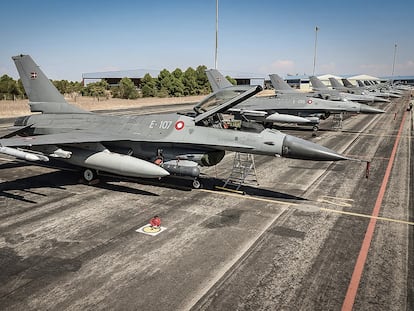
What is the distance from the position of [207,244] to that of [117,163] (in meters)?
5.00

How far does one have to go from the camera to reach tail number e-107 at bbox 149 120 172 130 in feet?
39.8

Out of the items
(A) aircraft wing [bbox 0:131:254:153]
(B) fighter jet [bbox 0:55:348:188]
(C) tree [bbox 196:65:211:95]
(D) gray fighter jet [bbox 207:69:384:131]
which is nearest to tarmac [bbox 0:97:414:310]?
(B) fighter jet [bbox 0:55:348:188]

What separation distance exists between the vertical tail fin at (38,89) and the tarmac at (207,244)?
132 inches

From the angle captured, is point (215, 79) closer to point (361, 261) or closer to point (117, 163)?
point (117, 163)

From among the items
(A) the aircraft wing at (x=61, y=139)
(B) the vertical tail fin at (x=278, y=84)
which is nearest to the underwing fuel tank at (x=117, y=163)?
(A) the aircraft wing at (x=61, y=139)

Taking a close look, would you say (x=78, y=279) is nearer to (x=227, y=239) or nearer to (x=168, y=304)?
(x=168, y=304)

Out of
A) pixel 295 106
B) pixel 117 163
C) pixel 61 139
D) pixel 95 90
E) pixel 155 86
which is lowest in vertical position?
pixel 117 163

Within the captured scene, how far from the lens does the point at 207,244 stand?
765cm

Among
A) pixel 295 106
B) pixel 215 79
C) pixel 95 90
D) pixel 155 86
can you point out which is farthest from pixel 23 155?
pixel 155 86

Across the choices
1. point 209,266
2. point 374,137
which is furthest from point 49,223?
point 374,137

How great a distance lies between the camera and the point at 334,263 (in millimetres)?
6863

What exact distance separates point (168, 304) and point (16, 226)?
5.42 meters

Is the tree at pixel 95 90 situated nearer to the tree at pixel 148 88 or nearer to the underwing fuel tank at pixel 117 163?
the tree at pixel 148 88

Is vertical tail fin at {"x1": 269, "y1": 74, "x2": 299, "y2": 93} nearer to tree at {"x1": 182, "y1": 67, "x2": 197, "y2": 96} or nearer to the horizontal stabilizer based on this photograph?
the horizontal stabilizer
